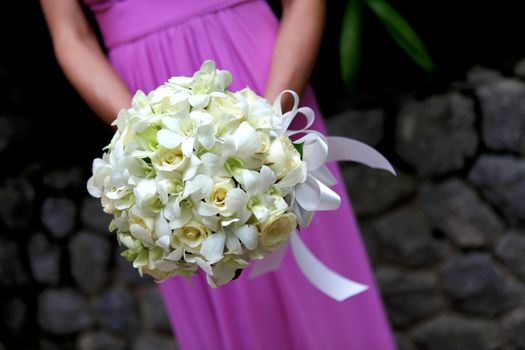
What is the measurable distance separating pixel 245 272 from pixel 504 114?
2.84ft

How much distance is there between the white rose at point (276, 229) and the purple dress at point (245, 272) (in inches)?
13.7

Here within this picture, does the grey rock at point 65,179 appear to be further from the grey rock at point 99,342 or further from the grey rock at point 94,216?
the grey rock at point 99,342

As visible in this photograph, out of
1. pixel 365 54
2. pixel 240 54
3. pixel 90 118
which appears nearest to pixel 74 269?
pixel 90 118

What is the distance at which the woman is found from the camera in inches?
49.4

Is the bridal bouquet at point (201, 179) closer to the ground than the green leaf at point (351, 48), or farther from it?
farther from it

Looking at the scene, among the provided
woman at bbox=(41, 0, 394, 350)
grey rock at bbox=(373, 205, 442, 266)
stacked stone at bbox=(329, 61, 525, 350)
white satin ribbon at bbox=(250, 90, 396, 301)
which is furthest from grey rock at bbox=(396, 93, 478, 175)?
white satin ribbon at bbox=(250, 90, 396, 301)

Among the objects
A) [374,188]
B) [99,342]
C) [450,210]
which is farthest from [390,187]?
[99,342]

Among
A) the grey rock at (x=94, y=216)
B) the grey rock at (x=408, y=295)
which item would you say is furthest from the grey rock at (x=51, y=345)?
the grey rock at (x=408, y=295)

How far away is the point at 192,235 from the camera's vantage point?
941 mm

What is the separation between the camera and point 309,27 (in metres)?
1.26

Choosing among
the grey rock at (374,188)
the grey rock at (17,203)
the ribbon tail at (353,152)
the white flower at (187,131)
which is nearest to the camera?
the white flower at (187,131)

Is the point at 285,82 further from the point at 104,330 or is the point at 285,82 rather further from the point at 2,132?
the point at 104,330

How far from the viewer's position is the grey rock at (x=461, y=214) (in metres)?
1.95

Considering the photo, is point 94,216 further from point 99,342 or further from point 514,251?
point 514,251
